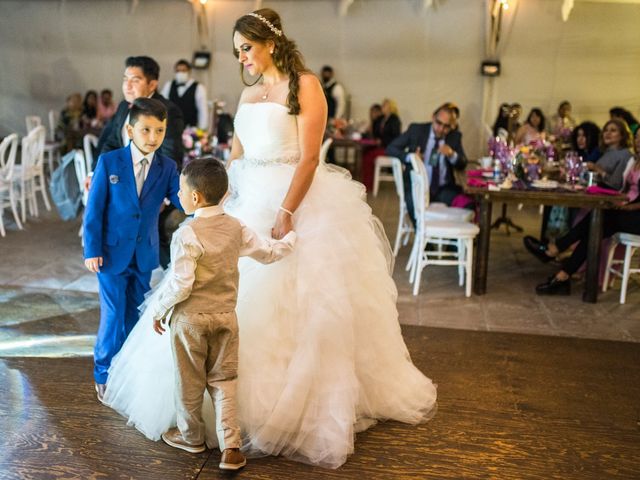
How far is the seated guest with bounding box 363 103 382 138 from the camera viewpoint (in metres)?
10.5

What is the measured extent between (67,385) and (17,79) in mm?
10615

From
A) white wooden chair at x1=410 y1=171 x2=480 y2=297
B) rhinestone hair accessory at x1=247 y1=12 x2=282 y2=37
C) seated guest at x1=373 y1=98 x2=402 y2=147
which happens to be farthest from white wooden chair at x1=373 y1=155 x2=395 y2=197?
rhinestone hair accessory at x1=247 y1=12 x2=282 y2=37

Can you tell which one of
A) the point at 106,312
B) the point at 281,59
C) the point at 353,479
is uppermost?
the point at 281,59

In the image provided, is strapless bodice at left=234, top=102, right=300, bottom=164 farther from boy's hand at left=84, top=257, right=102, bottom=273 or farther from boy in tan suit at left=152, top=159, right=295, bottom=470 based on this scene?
boy's hand at left=84, top=257, right=102, bottom=273

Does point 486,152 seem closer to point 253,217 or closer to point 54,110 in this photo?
point 54,110

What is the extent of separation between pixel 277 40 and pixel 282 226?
721 mm

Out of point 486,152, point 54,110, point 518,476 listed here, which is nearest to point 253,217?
point 518,476

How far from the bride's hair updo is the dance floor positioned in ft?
4.64

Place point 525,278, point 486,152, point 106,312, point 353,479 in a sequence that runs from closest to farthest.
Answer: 1. point 353,479
2. point 106,312
3. point 525,278
4. point 486,152

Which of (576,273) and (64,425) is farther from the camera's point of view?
(576,273)

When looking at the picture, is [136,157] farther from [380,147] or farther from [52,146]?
[52,146]

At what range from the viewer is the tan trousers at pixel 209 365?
8.40 ft

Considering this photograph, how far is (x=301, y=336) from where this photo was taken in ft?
9.20

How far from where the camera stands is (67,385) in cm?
337
